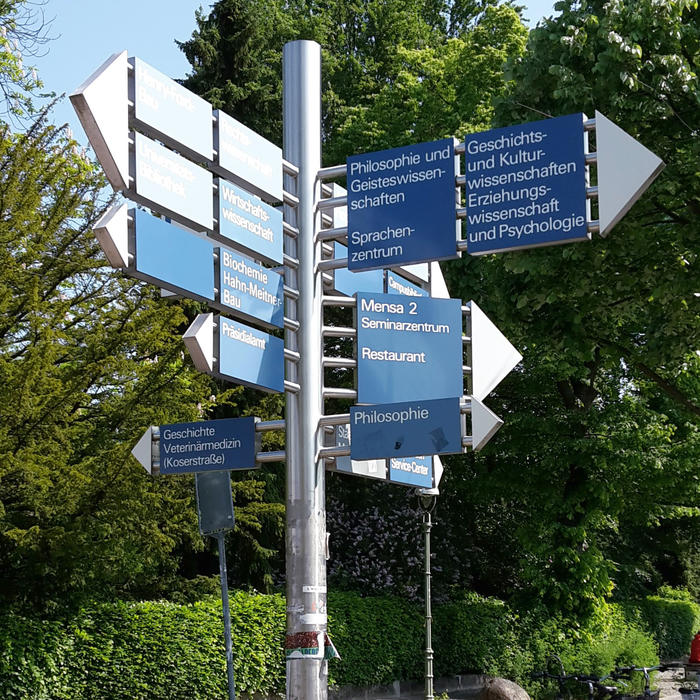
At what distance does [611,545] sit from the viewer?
35.5 meters

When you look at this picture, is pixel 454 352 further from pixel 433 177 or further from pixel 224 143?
pixel 224 143

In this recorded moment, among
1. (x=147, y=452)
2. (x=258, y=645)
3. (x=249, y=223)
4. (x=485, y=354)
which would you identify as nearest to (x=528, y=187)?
(x=485, y=354)

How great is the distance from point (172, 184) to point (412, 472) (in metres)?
3.31

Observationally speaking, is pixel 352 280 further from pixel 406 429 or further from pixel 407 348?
pixel 406 429

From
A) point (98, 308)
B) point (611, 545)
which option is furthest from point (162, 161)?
point (611, 545)

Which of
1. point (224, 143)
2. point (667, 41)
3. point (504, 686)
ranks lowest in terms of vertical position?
point (504, 686)

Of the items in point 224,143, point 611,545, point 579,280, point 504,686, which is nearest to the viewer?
point 224,143

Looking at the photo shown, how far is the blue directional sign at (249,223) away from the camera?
8.81 m

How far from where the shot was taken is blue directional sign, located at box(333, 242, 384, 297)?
1016 cm

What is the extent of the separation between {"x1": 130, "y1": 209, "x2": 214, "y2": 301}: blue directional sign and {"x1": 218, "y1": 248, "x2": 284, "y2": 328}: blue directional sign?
0.12m

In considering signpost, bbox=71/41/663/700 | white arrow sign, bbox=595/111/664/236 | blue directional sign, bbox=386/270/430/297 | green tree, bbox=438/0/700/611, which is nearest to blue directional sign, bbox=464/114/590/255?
signpost, bbox=71/41/663/700

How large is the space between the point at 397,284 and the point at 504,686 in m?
11.0

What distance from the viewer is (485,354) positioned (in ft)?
32.7

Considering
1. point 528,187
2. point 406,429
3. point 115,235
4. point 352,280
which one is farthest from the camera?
point 352,280
